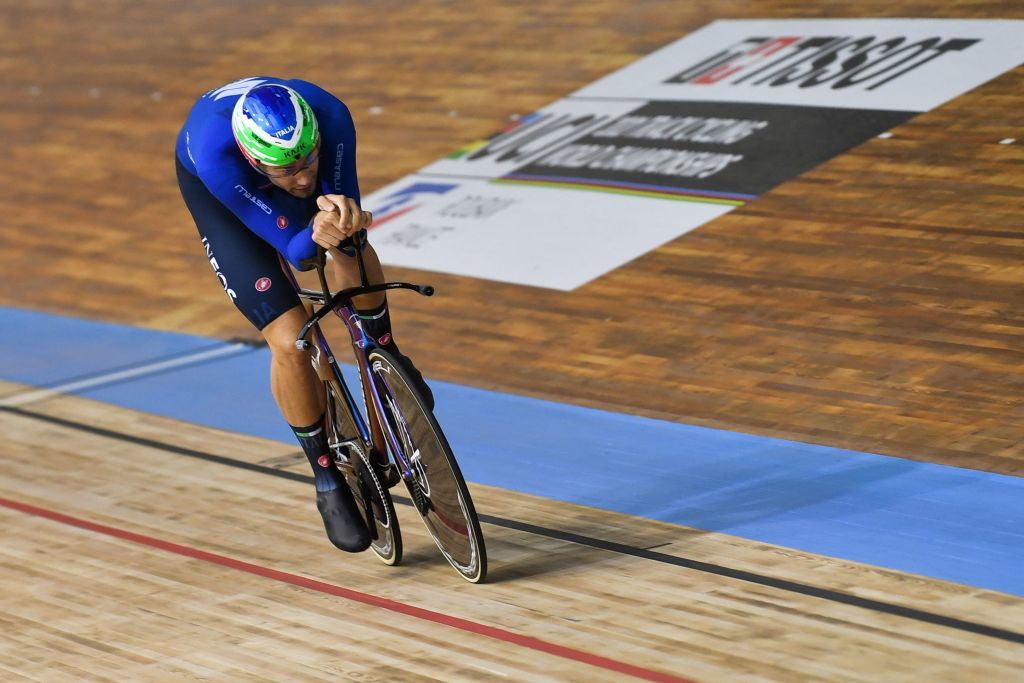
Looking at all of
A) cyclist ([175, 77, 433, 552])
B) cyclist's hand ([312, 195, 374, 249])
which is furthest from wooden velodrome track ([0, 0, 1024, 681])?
cyclist's hand ([312, 195, 374, 249])

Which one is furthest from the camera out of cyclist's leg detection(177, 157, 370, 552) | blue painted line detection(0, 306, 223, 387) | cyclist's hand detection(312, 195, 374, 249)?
blue painted line detection(0, 306, 223, 387)

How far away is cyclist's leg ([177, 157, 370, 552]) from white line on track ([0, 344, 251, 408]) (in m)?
2.10

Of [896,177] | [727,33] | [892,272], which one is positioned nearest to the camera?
[892,272]

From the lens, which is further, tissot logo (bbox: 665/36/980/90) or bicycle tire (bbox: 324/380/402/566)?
tissot logo (bbox: 665/36/980/90)

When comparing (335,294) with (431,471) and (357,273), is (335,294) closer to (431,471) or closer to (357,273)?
(357,273)

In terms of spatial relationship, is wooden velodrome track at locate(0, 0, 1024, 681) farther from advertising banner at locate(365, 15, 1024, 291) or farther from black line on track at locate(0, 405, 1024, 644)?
advertising banner at locate(365, 15, 1024, 291)

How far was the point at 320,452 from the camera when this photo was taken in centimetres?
297

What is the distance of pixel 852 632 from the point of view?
2475mm

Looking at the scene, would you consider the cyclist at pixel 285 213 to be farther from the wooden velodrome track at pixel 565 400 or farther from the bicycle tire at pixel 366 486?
the wooden velodrome track at pixel 565 400

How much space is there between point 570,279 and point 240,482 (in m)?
1.67

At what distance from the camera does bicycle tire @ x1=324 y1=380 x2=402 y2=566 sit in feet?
9.68

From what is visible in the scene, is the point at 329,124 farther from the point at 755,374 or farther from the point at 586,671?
the point at 755,374

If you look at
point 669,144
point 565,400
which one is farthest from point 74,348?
point 669,144

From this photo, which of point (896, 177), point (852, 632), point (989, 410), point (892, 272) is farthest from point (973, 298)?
point (852, 632)
